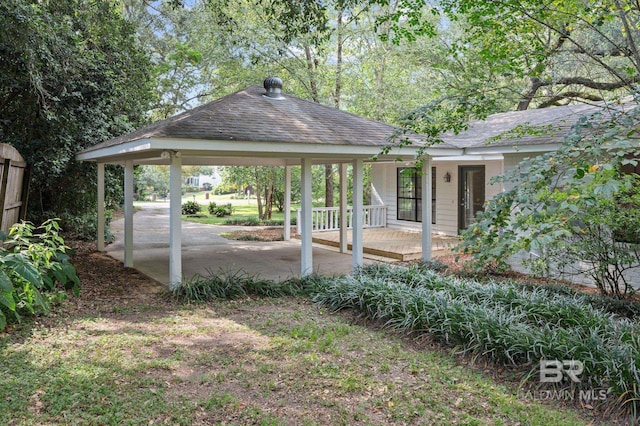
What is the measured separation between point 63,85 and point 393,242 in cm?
844

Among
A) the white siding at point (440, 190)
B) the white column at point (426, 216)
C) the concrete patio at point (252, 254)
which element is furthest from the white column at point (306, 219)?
the white siding at point (440, 190)

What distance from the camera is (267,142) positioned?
712 cm

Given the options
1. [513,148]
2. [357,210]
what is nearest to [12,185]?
[357,210]

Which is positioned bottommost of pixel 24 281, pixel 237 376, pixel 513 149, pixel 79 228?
pixel 237 376

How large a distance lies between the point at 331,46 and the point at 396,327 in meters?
15.8

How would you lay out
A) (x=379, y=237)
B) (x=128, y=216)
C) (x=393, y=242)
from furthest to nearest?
(x=379, y=237)
(x=393, y=242)
(x=128, y=216)

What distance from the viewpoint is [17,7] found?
21.8ft

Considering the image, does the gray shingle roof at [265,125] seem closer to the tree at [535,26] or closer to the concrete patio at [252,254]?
the tree at [535,26]

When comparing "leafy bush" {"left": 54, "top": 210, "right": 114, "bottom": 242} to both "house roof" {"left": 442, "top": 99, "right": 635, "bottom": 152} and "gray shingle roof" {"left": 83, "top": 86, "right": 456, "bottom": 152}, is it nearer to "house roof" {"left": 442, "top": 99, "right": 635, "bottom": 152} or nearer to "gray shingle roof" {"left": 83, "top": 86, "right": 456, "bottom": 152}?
"gray shingle roof" {"left": 83, "top": 86, "right": 456, "bottom": 152}

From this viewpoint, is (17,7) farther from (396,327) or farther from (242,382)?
(396,327)

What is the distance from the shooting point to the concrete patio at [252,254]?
9453 millimetres

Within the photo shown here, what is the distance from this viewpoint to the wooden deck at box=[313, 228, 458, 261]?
10922 millimetres

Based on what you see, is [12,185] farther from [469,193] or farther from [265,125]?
[469,193]

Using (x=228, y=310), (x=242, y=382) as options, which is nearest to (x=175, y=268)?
(x=228, y=310)
